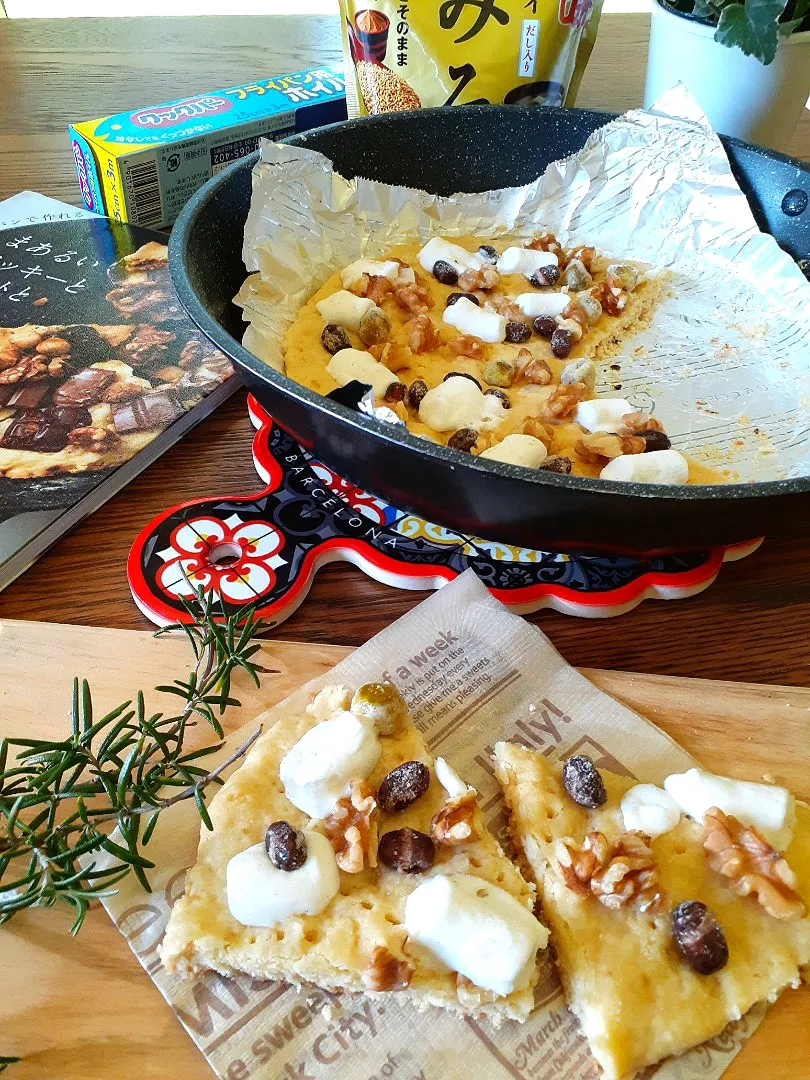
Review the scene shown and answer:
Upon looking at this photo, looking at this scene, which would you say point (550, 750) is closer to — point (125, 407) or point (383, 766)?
point (383, 766)

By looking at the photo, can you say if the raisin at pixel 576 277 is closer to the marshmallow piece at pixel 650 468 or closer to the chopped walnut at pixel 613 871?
the marshmallow piece at pixel 650 468

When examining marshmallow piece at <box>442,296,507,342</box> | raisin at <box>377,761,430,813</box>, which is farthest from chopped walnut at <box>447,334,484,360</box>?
raisin at <box>377,761,430,813</box>

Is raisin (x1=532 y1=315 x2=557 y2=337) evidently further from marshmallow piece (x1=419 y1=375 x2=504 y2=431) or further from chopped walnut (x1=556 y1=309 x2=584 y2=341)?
marshmallow piece (x1=419 y1=375 x2=504 y2=431)

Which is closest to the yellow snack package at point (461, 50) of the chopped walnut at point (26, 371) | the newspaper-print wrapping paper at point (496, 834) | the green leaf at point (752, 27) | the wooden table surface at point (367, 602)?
the green leaf at point (752, 27)

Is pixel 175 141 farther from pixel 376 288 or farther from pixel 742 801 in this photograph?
pixel 742 801

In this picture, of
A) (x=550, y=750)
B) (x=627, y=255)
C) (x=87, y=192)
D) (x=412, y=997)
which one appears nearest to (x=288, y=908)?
(x=412, y=997)

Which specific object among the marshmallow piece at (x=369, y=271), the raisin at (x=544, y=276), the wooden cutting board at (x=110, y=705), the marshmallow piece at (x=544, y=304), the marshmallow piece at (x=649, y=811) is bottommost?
the wooden cutting board at (x=110, y=705)
